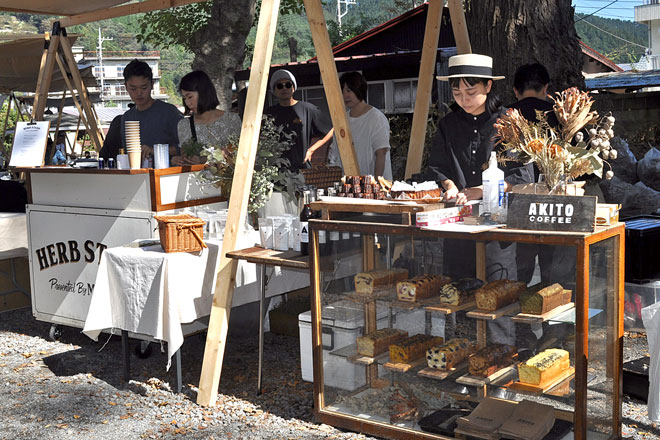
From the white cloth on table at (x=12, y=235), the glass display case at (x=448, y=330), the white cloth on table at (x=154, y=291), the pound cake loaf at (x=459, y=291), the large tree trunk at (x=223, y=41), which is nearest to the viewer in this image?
→ the glass display case at (x=448, y=330)

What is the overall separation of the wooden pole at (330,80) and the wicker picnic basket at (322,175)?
0.07 m

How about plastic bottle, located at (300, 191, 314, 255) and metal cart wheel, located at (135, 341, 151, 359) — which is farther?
metal cart wheel, located at (135, 341, 151, 359)

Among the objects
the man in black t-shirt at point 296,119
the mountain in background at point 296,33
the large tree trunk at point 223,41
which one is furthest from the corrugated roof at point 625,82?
the mountain in background at point 296,33

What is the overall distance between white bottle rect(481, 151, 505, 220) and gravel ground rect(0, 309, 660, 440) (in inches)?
49.5

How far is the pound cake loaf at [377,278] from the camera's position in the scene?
11.9 ft

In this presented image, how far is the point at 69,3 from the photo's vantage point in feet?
22.0

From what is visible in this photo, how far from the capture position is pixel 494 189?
11.0 ft

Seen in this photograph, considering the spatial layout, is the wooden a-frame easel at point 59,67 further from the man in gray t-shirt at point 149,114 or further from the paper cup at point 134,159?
the paper cup at point 134,159

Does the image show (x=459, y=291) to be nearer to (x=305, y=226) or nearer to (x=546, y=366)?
(x=546, y=366)

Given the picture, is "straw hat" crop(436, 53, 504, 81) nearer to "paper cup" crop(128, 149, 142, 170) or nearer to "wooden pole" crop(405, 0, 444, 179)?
"wooden pole" crop(405, 0, 444, 179)

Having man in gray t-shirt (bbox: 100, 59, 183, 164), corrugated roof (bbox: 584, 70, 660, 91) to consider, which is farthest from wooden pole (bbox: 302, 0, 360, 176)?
corrugated roof (bbox: 584, 70, 660, 91)

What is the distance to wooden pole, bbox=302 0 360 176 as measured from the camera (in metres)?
4.47

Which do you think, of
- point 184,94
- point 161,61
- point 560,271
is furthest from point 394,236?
point 161,61

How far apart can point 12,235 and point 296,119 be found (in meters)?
2.71
